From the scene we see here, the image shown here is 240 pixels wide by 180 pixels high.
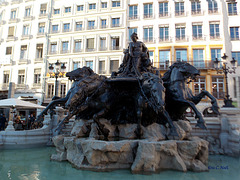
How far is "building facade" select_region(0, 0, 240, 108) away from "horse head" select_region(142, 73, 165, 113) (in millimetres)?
17469

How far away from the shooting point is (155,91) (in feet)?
15.1

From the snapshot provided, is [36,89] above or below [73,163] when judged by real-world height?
above

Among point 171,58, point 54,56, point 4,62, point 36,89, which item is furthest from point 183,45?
point 4,62

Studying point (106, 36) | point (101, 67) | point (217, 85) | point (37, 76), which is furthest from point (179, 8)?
point (37, 76)

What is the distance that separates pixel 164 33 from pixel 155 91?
68.4 ft

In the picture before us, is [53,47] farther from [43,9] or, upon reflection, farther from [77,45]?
[43,9]

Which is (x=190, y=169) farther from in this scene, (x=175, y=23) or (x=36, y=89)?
(x=36, y=89)

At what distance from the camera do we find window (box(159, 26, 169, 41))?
23.4 m

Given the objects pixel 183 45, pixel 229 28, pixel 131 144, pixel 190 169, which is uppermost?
pixel 229 28

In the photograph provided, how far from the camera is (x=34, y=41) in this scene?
28391 millimetres

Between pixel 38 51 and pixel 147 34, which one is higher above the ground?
pixel 147 34

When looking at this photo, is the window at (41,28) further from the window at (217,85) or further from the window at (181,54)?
the window at (217,85)

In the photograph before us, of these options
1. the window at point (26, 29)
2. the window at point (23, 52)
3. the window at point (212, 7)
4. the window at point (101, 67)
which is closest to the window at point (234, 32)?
the window at point (212, 7)

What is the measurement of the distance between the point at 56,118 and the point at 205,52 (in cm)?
1914
